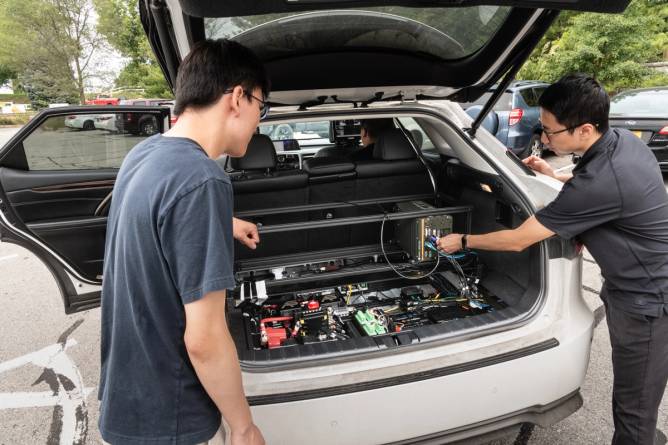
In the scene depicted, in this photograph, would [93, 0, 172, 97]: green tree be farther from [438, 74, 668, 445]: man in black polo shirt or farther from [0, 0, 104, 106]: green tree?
[438, 74, 668, 445]: man in black polo shirt

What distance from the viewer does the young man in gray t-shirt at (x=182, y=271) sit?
0.97 meters

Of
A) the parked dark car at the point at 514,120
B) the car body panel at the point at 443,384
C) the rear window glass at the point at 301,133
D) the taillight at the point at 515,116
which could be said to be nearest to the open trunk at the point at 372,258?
the car body panel at the point at 443,384

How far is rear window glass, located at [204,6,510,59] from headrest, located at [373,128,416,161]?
3.24 feet

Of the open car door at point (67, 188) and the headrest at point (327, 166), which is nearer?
the open car door at point (67, 188)

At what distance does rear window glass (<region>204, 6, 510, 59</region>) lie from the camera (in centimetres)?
167

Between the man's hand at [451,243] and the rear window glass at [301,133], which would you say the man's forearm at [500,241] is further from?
the rear window glass at [301,133]

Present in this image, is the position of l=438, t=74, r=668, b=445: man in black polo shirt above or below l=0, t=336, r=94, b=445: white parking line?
above

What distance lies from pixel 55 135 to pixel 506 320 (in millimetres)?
2900

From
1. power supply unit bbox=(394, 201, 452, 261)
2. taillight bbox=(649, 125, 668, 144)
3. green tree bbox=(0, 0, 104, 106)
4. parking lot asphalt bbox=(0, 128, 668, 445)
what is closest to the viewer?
parking lot asphalt bbox=(0, 128, 668, 445)

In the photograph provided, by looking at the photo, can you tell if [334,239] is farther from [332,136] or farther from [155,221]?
[332,136]

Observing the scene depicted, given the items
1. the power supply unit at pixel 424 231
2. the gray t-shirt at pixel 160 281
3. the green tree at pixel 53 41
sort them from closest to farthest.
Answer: the gray t-shirt at pixel 160 281
the power supply unit at pixel 424 231
the green tree at pixel 53 41

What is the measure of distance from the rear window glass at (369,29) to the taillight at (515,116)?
6873 mm

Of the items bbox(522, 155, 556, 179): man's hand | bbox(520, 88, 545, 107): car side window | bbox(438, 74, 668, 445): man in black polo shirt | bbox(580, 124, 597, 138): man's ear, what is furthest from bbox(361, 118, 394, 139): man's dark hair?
bbox(520, 88, 545, 107): car side window

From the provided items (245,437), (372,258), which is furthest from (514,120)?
(245,437)
